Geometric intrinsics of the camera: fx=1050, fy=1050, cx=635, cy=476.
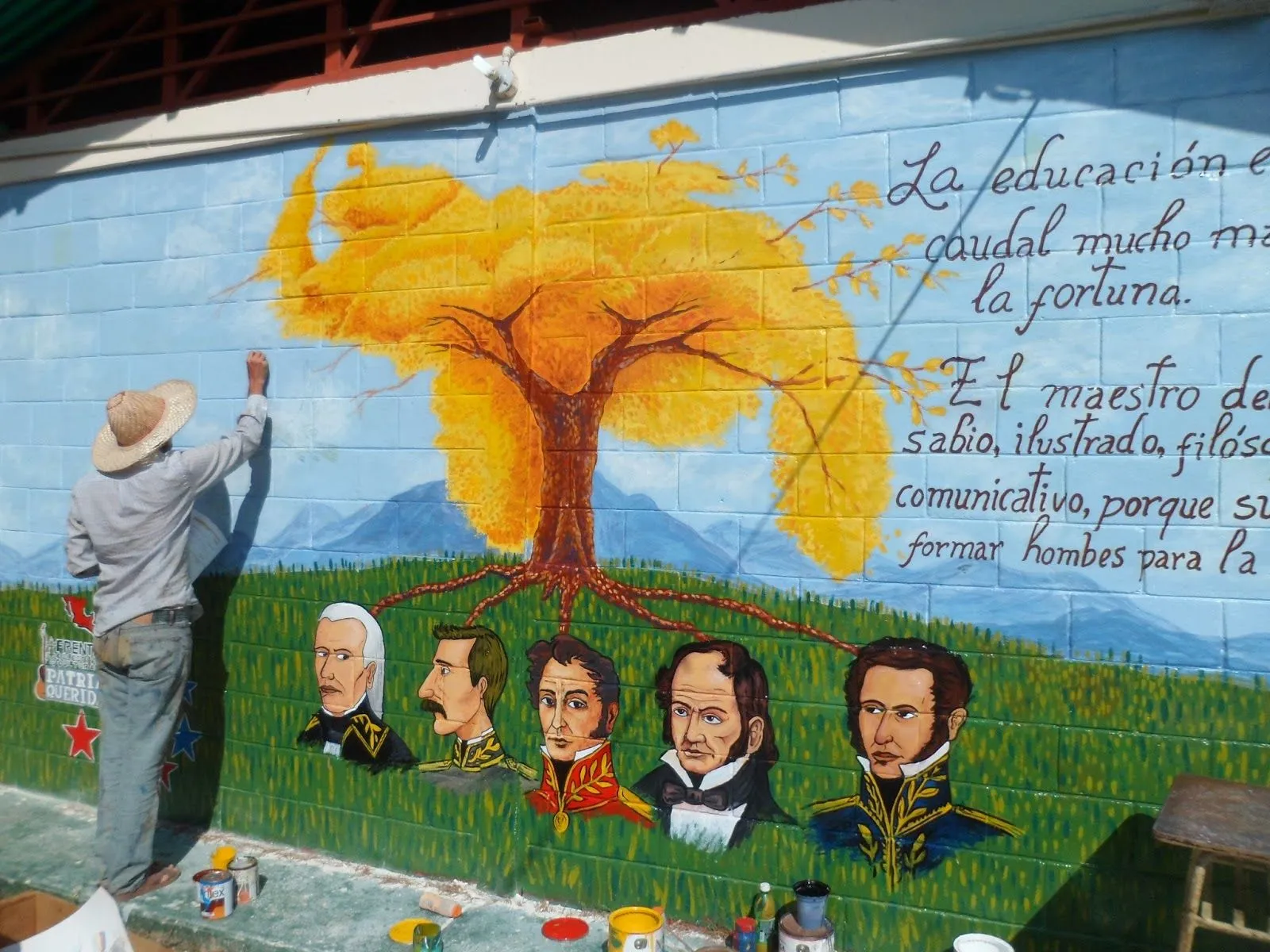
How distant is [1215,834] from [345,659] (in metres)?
3.74

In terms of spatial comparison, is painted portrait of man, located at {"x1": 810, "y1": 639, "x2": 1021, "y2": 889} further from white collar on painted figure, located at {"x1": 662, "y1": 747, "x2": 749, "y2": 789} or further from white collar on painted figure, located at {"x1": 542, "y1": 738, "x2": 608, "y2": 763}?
white collar on painted figure, located at {"x1": 542, "y1": 738, "x2": 608, "y2": 763}

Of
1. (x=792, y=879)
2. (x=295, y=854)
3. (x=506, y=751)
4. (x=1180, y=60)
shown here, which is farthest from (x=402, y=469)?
(x=1180, y=60)

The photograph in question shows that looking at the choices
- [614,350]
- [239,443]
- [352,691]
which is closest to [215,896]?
[352,691]

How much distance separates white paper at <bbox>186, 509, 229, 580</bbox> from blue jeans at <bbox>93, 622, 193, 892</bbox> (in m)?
0.36

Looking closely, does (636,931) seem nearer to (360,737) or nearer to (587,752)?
(587,752)

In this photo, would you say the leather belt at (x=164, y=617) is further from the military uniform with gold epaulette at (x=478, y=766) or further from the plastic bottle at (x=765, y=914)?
the plastic bottle at (x=765, y=914)

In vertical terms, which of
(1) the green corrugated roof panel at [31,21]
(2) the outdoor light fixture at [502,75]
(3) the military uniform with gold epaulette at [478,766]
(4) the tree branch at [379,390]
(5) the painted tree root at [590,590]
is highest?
(1) the green corrugated roof panel at [31,21]

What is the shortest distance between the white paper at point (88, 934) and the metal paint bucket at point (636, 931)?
169cm

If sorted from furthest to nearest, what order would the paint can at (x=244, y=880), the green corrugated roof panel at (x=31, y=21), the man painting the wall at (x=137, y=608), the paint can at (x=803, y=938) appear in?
the green corrugated roof panel at (x=31, y=21)
the man painting the wall at (x=137, y=608)
the paint can at (x=244, y=880)
the paint can at (x=803, y=938)

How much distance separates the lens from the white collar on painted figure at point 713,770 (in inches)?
169

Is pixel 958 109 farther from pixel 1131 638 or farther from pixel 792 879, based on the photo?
pixel 792 879

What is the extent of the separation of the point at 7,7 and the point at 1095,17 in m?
5.44

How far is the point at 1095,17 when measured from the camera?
365 centimetres

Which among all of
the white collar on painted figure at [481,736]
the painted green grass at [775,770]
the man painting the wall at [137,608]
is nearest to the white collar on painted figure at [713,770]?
the painted green grass at [775,770]
